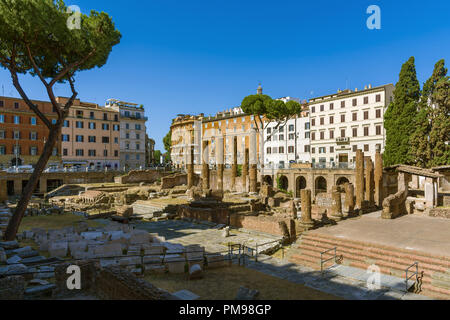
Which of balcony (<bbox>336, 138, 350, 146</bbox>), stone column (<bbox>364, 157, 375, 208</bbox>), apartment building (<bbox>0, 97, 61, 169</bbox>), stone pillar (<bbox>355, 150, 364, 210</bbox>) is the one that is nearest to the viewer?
stone pillar (<bbox>355, 150, 364, 210</bbox>)

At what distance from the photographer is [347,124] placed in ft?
159

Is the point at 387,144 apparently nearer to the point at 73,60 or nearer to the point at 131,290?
the point at 73,60

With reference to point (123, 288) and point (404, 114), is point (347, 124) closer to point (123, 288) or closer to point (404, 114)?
point (404, 114)

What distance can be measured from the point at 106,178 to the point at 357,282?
47347 millimetres

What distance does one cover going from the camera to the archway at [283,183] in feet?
161

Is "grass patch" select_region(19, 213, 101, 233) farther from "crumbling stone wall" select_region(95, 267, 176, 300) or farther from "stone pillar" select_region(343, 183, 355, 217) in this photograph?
"stone pillar" select_region(343, 183, 355, 217)

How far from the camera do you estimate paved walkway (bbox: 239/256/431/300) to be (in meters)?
9.86

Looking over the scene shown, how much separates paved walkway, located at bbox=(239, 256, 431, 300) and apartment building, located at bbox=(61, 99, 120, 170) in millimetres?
46694

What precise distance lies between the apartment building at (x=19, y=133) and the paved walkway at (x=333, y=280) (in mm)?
49106

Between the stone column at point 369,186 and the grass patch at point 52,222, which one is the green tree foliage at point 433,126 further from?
the grass patch at point 52,222

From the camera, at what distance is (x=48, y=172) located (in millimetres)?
43938

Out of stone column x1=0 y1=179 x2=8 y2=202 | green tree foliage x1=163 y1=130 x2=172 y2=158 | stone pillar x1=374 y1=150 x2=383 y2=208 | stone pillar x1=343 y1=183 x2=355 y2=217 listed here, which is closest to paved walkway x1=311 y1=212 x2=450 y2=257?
stone pillar x1=343 y1=183 x2=355 y2=217

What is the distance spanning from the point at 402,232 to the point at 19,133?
54.0 m
